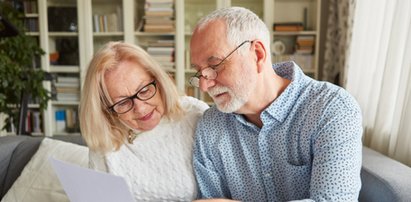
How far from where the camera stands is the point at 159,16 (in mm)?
3246

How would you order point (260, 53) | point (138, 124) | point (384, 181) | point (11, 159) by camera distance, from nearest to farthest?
point (260, 53), point (384, 181), point (138, 124), point (11, 159)

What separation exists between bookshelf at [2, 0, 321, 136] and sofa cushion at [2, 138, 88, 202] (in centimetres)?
157

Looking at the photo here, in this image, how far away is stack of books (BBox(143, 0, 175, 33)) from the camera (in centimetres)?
322

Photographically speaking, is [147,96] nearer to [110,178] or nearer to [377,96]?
[110,178]

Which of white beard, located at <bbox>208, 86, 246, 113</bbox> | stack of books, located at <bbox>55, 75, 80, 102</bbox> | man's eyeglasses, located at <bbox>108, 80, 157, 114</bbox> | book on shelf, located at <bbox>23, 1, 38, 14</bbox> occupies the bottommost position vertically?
stack of books, located at <bbox>55, 75, 80, 102</bbox>

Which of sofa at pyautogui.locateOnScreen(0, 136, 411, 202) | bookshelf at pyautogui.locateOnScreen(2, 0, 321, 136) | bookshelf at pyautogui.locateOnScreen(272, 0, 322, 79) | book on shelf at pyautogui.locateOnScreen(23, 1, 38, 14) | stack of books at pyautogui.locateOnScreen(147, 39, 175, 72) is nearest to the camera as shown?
sofa at pyautogui.locateOnScreen(0, 136, 411, 202)

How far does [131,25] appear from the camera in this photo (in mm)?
3316

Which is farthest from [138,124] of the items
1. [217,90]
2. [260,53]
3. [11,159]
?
[11,159]

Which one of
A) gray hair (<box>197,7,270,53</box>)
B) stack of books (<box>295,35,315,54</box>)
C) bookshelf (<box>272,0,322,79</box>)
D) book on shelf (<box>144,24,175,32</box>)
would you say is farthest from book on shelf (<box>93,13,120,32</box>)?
gray hair (<box>197,7,270,53</box>)

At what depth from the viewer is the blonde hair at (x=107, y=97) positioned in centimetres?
112

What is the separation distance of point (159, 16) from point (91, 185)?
2.59 meters

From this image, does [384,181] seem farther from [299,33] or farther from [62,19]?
[62,19]

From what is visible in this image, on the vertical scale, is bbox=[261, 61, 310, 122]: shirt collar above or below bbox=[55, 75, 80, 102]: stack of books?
above

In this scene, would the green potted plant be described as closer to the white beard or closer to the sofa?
the sofa
